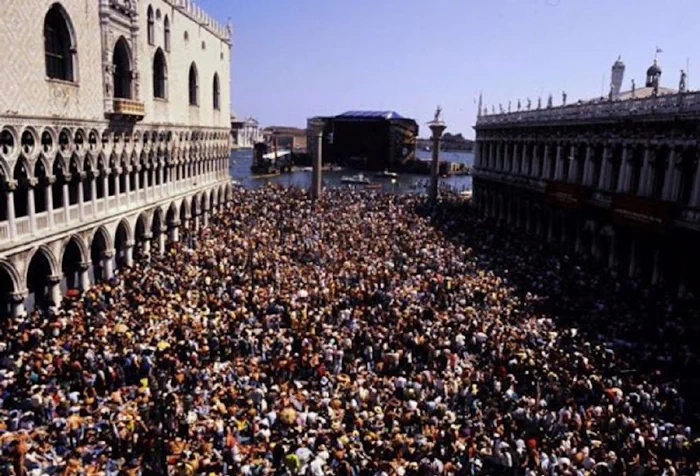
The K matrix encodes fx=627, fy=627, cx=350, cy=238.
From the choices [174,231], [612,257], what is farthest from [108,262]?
[612,257]

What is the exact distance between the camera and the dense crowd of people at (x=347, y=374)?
43.2 ft

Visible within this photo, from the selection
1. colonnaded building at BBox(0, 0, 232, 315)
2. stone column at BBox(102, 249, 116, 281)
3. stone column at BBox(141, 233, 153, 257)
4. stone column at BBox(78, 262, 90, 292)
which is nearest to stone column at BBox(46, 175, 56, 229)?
colonnaded building at BBox(0, 0, 232, 315)

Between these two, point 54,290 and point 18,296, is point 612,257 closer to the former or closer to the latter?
point 54,290

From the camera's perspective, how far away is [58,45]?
2441cm

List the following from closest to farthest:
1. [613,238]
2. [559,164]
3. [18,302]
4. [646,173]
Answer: [18,302]
[646,173]
[613,238]
[559,164]

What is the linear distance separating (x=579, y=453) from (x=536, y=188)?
30.7 metres

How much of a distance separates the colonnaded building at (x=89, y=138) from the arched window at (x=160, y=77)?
81 millimetres

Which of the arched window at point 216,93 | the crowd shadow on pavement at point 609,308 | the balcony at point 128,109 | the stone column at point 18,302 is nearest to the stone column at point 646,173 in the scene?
the crowd shadow on pavement at point 609,308

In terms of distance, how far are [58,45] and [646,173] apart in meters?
26.2

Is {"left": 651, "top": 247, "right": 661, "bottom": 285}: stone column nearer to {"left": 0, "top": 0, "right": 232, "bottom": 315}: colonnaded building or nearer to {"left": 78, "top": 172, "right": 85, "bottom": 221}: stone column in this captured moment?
{"left": 0, "top": 0, "right": 232, "bottom": 315}: colonnaded building

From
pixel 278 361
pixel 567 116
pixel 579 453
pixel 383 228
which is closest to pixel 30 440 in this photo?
pixel 278 361

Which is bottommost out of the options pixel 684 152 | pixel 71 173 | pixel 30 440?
pixel 30 440

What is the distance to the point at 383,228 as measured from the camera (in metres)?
40.2

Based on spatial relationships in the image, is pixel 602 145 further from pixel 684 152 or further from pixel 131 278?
pixel 131 278
